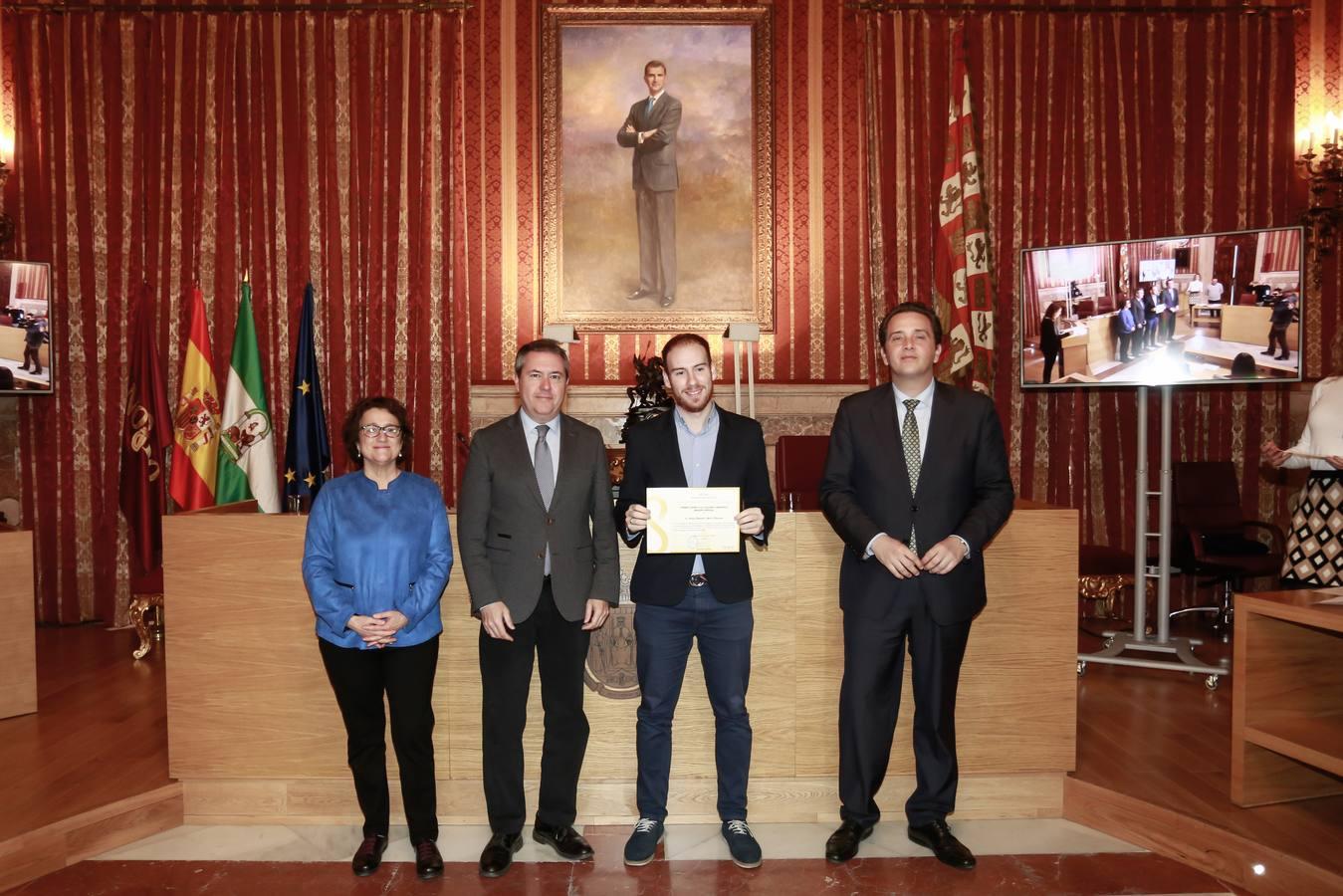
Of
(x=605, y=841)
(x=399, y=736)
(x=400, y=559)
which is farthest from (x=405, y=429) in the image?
(x=605, y=841)

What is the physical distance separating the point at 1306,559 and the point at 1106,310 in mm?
1621

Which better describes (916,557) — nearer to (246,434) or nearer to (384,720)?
(384,720)

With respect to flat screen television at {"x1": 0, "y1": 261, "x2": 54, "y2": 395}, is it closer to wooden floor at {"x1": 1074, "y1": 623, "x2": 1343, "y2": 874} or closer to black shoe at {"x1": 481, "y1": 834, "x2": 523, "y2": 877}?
black shoe at {"x1": 481, "y1": 834, "x2": 523, "y2": 877}

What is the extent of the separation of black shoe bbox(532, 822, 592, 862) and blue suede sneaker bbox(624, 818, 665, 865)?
142 mm

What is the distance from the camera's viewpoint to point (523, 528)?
2.79 metres

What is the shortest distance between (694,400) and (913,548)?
2.82ft

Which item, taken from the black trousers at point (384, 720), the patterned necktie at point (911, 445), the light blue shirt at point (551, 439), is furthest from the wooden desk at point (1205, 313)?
the black trousers at point (384, 720)

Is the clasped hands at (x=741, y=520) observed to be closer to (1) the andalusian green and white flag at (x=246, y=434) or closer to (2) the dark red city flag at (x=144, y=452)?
(1) the andalusian green and white flag at (x=246, y=434)

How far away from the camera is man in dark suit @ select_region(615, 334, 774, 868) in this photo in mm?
2799

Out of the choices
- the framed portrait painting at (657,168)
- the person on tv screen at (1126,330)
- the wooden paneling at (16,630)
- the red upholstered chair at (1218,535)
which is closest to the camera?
the wooden paneling at (16,630)

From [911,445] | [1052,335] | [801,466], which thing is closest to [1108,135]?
[1052,335]

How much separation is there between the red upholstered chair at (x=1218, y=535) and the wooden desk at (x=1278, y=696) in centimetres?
252

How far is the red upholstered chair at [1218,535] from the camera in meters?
5.47

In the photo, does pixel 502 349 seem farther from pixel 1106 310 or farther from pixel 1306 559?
pixel 1306 559
